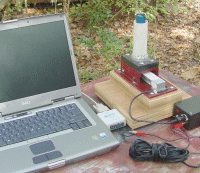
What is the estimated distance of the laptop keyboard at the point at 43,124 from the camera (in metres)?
0.97

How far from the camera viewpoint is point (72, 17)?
10.6ft

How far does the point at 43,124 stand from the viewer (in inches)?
40.1

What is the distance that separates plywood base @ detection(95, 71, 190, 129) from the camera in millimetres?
1050

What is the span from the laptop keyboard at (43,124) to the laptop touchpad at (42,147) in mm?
37

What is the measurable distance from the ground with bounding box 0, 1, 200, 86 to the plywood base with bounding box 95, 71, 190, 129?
1.12 metres

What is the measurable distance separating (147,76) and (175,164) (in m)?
0.33

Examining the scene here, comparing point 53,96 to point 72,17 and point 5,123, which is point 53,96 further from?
point 72,17

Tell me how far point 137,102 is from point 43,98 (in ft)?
1.13

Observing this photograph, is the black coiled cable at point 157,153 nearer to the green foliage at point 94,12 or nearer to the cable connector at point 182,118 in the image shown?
the cable connector at point 182,118

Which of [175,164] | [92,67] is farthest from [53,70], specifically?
[92,67]

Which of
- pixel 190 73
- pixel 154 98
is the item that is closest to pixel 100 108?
pixel 154 98

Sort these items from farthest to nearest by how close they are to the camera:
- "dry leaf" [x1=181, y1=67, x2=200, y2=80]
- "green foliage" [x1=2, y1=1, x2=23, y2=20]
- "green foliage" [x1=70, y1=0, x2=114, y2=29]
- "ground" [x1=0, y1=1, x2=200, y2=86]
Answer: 1. "green foliage" [x1=2, y1=1, x2=23, y2=20]
2. "green foliage" [x1=70, y1=0, x2=114, y2=29]
3. "ground" [x1=0, y1=1, x2=200, y2=86]
4. "dry leaf" [x1=181, y1=67, x2=200, y2=80]

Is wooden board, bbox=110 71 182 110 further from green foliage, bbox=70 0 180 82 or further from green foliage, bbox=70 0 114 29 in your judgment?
green foliage, bbox=70 0 114 29

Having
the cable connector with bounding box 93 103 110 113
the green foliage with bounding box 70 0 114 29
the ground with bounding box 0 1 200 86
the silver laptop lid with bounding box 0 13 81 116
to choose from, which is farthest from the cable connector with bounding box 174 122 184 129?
the green foliage with bounding box 70 0 114 29
